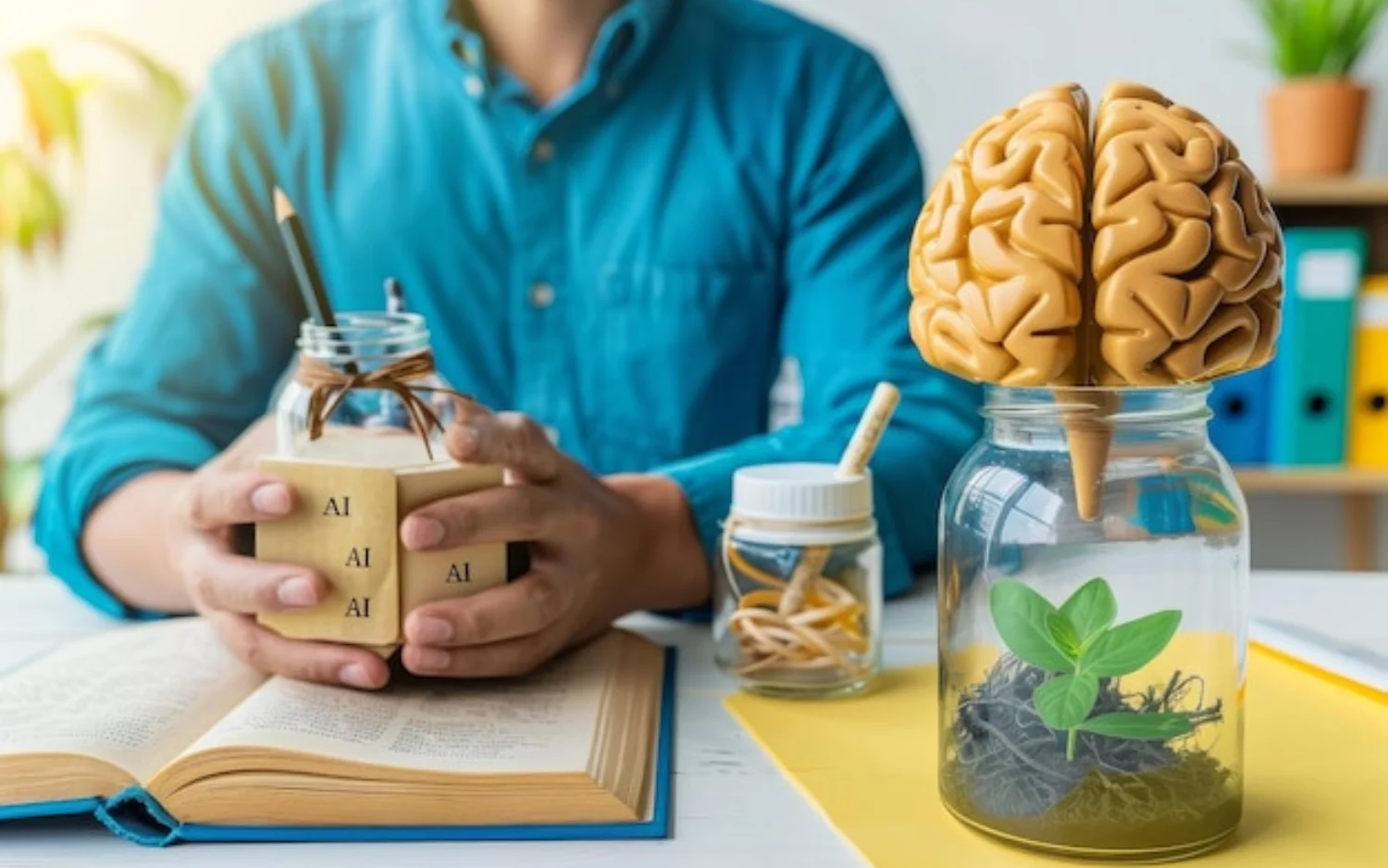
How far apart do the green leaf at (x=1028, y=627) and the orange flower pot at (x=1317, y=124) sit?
2.04m

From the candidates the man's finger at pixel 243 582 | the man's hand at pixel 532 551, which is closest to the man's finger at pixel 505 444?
the man's hand at pixel 532 551

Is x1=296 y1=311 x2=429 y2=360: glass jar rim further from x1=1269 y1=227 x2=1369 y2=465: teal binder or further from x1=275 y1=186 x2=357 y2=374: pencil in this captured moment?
x1=1269 y1=227 x2=1369 y2=465: teal binder

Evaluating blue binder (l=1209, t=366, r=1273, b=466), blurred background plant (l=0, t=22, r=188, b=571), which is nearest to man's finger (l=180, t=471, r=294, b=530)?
blurred background plant (l=0, t=22, r=188, b=571)

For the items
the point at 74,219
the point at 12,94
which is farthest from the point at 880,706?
the point at 12,94

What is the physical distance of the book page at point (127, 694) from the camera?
2.06ft

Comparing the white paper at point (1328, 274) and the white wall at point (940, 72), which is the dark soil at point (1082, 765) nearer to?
the white paper at point (1328, 274)

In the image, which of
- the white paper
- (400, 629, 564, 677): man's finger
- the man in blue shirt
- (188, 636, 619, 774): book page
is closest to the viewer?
(188, 636, 619, 774): book page

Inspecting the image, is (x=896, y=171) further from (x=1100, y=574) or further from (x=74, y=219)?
(x=74, y=219)

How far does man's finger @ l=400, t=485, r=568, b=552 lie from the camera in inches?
27.5

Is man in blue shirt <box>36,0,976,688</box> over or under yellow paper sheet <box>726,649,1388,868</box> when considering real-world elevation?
over

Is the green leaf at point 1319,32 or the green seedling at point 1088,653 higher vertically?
the green leaf at point 1319,32

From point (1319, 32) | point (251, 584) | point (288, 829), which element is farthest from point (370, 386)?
point (1319, 32)

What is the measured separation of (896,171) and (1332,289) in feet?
4.04

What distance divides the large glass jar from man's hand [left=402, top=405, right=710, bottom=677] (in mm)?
252
